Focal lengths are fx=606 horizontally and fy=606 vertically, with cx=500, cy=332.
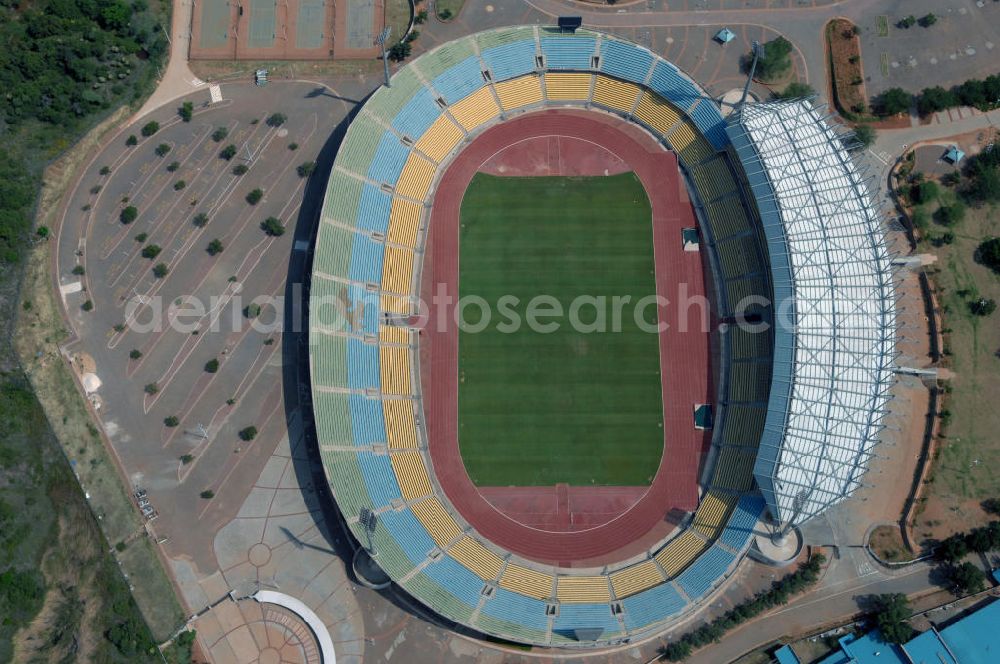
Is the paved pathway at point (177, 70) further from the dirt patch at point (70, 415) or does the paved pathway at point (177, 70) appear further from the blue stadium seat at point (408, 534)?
the blue stadium seat at point (408, 534)

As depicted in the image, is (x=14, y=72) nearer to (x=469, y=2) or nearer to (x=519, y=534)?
(x=469, y=2)

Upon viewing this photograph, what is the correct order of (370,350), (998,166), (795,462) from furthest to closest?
(998,166), (370,350), (795,462)

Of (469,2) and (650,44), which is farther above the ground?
(469,2)

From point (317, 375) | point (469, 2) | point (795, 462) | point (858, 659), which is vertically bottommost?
point (858, 659)

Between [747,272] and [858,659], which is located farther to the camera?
[747,272]

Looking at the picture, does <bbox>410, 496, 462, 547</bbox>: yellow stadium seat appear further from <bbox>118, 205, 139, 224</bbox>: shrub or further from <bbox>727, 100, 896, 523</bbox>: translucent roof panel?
<bbox>118, 205, 139, 224</bbox>: shrub

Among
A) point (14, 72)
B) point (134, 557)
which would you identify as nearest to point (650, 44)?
point (14, 72)

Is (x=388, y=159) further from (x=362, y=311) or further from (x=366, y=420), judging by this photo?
(x=366, y=420)

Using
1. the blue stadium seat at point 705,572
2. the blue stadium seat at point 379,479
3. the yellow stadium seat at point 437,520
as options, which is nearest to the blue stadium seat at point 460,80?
the blue stadium seat at point 379,479
